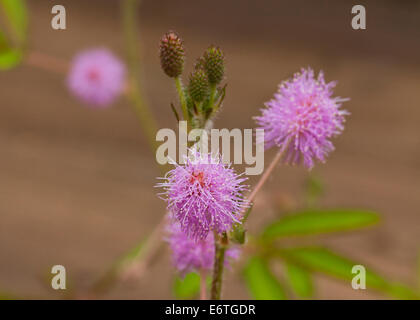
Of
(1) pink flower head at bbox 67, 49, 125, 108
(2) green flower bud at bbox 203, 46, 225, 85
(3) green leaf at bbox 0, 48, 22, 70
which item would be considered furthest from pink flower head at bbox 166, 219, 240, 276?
(1) pink flower head at bbox 67, 49, 125, 108

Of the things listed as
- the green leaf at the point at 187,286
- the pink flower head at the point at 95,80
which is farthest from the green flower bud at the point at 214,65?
the pink flower head at the point at 95,80

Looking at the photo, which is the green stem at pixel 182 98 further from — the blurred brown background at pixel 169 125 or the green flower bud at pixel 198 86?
the blurred brown background at pixel 169 125

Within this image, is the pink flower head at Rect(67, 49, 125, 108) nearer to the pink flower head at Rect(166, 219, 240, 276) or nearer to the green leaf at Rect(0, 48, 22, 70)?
the green leaf at Rect(0, 48, 22, 70)

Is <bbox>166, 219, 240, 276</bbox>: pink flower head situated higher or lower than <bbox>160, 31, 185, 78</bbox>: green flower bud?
lower

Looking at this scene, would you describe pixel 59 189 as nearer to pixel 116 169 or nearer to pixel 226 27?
pixel 116 169

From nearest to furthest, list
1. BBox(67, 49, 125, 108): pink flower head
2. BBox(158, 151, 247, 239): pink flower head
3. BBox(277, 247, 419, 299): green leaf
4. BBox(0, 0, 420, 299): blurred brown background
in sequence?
BBox(158, 151, 247, 239): pink flower head, BBox(277, 247, 419, 299): green leaf, BBox(67, 49, 125, 108): pink flower head, BBox(0, 0, 420, 299): blurred brown background
